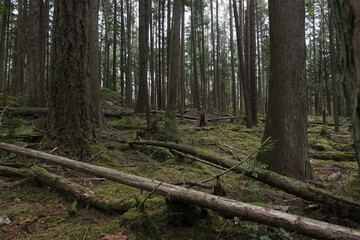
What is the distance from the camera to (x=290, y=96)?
4.21 meters

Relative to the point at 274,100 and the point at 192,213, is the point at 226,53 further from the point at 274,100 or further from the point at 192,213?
the point at 192,213

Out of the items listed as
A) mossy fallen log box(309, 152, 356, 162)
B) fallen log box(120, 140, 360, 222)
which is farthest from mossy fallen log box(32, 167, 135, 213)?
mossy fallen log box(309, 152, 356, 162)

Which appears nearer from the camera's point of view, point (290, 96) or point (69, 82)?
point (290, 96)

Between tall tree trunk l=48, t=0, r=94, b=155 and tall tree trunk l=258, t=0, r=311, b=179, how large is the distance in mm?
3510

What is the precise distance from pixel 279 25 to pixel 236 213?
357cm

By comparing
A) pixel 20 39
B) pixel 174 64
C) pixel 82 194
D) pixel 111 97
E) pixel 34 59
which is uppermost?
pixel 20 39

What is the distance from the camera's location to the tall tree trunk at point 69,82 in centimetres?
452

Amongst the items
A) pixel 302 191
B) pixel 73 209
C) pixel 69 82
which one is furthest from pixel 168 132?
pixel 302 191

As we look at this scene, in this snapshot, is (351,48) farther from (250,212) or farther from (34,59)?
(34,59)

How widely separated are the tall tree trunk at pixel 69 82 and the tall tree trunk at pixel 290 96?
3.51 meters

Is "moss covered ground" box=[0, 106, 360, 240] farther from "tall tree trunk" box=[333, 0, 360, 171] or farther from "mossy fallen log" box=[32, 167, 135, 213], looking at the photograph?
"tall tree trunk" box=[333, 0, 360, 171]

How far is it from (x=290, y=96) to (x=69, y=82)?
3981mm

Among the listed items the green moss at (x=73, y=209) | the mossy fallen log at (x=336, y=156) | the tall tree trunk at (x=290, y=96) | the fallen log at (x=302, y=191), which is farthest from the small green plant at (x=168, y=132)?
the green moss at (x=73, y=209)

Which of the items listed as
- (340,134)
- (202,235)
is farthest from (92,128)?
(340,134)
